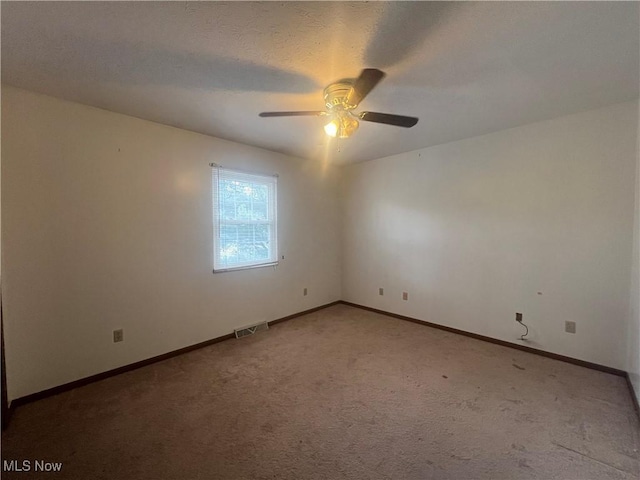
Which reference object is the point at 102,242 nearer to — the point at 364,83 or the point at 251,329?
the point at 251,329

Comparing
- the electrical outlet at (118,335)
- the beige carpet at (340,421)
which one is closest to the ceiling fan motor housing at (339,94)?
the beige carpet at (340,421)

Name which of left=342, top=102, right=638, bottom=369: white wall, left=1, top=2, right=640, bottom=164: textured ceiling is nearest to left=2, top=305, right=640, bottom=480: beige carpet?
left=342, top=102, right=638, bottom=369: white wall

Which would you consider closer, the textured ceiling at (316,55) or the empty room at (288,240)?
the textured ceiling at (316,55)

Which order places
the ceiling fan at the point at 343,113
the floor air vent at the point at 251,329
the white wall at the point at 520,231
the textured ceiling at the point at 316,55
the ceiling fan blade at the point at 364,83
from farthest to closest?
1. the floor air vent at the point at 251,329
2. the white wall at the point at 520,231
3. the ceiling fan at the point at 343,113
4. the ceiling fan blade at the point at 364,83
5. the textured ceiling at the point at 316,55

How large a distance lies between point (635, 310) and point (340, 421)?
8.14 ft

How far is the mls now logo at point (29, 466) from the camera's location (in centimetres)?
144

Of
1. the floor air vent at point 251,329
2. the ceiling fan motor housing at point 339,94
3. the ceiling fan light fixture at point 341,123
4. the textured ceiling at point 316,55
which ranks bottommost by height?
the floor air vent at point 251,329

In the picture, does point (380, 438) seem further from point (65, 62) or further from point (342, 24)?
point (65, 62)

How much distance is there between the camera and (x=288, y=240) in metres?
3.81

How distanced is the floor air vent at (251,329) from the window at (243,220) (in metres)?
0.76

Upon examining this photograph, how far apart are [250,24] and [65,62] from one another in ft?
4.11

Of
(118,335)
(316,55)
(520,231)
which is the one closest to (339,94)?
(316,55)

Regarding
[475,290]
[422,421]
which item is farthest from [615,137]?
[422,421]

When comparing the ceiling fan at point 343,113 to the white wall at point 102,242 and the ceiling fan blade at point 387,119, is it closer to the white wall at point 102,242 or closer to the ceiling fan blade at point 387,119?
the ceiling fan blade at point 387,119
